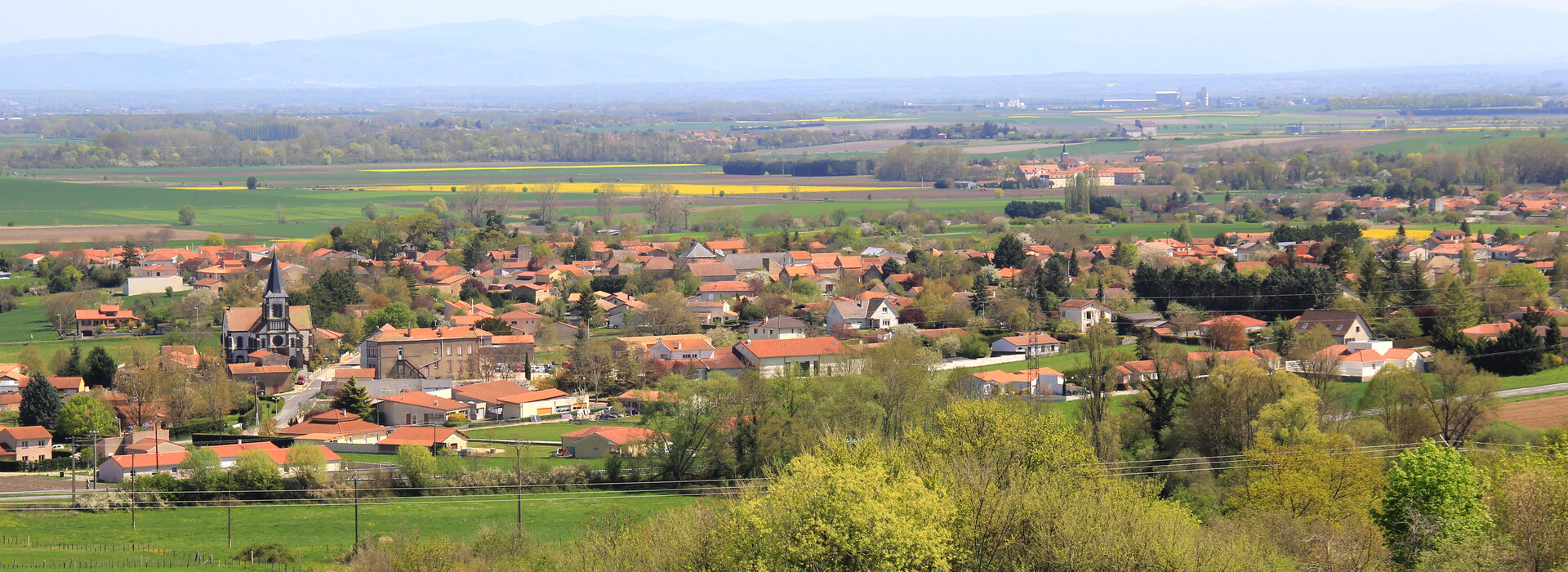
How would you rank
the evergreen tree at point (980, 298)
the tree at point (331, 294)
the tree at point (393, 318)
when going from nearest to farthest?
the tree at point (393, 318) < the tree at point (331, 294) < the evergreen tree at point (980, 298)

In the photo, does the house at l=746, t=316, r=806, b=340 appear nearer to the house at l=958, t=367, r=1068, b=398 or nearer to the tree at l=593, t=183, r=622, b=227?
the house at l=958, t=367, r=1068, b=398

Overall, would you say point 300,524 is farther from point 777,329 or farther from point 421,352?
point 777,329

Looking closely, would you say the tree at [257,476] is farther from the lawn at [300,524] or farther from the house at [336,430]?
the house at [336,430]

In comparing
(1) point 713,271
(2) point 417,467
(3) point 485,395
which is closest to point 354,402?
(3) point 485,395

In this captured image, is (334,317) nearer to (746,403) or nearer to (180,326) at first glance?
(180,326)

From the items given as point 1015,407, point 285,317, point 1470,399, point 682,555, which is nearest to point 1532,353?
point 1470,399

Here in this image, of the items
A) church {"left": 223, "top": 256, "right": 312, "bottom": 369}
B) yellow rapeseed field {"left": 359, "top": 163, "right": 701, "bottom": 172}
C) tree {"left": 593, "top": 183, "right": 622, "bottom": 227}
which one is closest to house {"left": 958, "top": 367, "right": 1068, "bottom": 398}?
church {"left": 223, "top": 256, "right": 312, "bottom": 369}

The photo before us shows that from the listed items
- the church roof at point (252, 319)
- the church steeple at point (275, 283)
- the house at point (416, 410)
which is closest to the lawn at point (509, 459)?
the house at point (416, 410)
